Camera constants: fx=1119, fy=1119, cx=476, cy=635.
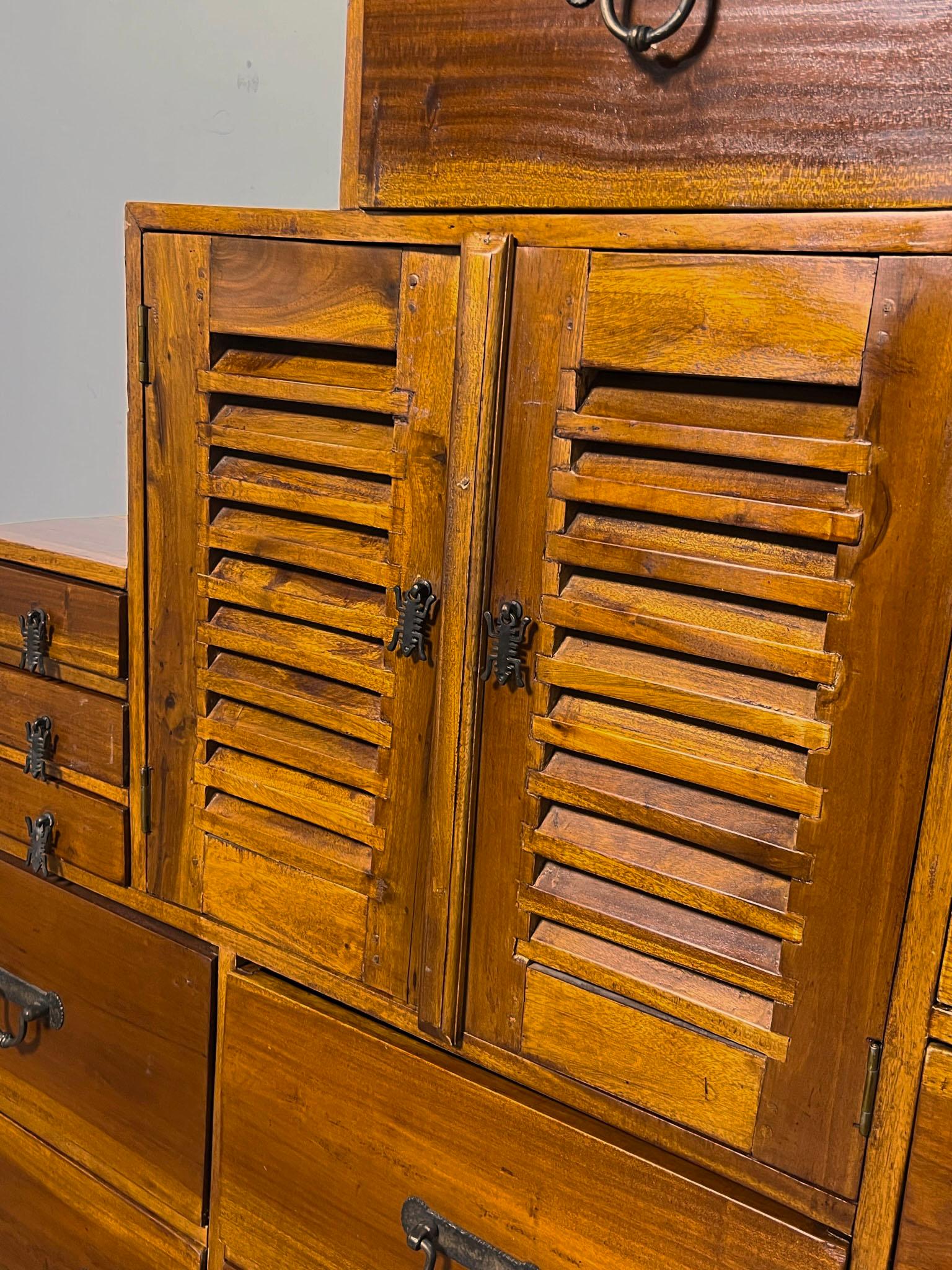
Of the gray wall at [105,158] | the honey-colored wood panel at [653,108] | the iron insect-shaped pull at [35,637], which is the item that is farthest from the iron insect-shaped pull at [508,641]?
the gray wall at [105,158]

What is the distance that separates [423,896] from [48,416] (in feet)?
4.75

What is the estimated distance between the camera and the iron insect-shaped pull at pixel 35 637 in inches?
48.8

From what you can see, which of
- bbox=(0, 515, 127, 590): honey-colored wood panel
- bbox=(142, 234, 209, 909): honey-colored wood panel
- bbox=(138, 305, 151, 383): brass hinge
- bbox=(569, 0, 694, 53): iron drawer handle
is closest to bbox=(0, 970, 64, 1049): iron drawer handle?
bbox=(142, 234, 209, 909): honey-colored wood panel

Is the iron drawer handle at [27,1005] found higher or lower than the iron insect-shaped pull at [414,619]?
lower

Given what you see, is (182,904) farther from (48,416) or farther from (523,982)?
(48,416)

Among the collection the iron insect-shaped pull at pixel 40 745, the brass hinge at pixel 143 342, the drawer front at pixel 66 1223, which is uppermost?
the brass hinge at pixel 143 342

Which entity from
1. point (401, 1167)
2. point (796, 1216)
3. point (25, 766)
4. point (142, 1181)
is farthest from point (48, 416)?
point (796, 1216)

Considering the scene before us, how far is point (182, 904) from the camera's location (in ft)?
3.91

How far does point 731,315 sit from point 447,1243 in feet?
2.73

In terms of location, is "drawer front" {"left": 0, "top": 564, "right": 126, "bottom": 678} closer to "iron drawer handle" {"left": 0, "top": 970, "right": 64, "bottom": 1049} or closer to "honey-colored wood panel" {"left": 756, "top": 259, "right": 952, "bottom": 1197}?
"iron drawer handle" {"left": 0, "top": 970, "right": 64, "bottom": 1049}

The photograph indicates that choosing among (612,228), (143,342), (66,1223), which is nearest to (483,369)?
(612,228)

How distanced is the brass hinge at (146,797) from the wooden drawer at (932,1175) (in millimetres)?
793

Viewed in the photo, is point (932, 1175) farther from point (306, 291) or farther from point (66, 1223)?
point (66, 1223)

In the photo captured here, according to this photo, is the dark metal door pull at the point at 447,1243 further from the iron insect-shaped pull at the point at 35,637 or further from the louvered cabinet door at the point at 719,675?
the iron insect-shaped pull at the point at 35,637
